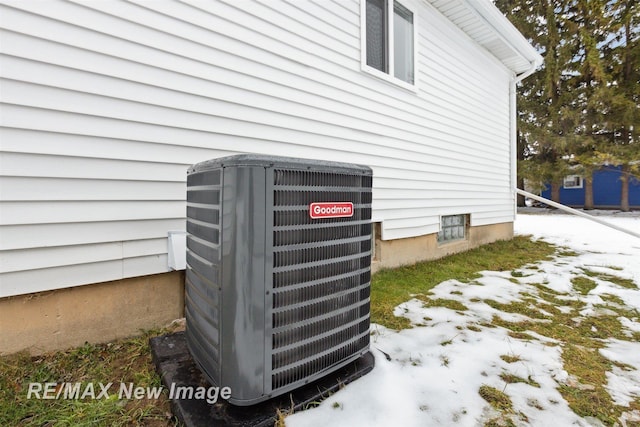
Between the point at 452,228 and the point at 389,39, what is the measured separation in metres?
Result: 3.00

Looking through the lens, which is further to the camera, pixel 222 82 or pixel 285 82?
pixel 285 82

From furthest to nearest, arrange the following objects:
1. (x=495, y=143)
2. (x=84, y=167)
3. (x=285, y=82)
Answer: (x=495, y=143)
(x=285, y=82)
(x=84, y=167)

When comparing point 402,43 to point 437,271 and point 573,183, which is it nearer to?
point 437,271

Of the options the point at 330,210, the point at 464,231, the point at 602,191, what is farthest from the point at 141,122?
the point at 602,191

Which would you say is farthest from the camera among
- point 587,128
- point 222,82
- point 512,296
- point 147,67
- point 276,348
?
point 587,128

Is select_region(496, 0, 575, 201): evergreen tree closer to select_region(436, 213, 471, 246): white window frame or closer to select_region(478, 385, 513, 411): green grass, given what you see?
select_region(436, 213, 471, 246): white window frame

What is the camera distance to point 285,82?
2.71 m

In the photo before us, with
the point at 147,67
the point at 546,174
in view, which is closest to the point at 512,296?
the point at 147,67

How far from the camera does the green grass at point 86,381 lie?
1.28m

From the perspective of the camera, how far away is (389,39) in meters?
3.67

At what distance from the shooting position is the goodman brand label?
1.33m

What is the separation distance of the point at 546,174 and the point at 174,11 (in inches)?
577

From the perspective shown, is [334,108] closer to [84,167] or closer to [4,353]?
[84,167]

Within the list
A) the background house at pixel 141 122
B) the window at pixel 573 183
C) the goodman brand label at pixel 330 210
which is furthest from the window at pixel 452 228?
the window at pixel 573 183
